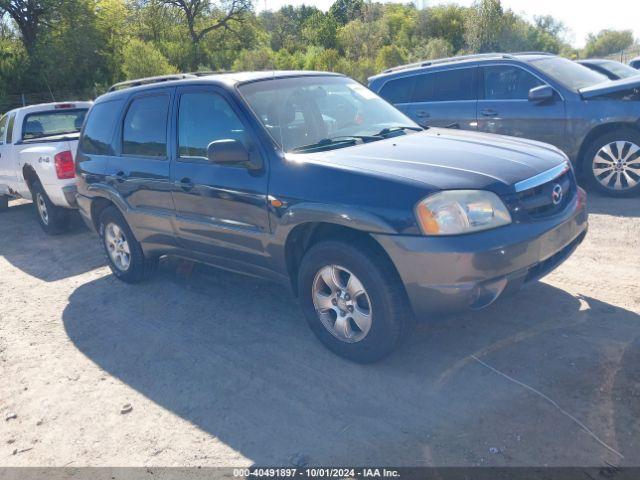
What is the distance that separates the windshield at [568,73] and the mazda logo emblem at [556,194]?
4201 mm

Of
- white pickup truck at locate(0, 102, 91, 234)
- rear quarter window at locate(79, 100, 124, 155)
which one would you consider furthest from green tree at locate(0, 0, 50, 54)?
rear quarter window at locate(79, 100, 124, 155)

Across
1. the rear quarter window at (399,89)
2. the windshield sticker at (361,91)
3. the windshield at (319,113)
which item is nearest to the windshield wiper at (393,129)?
the windshield at (319,113)

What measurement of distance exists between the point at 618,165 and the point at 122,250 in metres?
5.60

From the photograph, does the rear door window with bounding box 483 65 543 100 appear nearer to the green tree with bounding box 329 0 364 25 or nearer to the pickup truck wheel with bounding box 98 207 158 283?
the pickup truck wheel with bounding box 98 207 158 283

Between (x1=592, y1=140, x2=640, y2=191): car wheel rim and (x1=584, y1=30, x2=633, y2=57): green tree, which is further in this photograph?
(x1=584, y1=30, x2=633, y2=57): green tree

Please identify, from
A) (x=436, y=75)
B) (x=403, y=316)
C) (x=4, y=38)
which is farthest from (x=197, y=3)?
(x=403, y=316)

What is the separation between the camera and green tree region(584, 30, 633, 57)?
50.5 m

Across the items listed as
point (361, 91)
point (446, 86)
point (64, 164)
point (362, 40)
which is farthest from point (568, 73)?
point (362, 40)

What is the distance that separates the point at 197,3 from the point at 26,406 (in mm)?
39918

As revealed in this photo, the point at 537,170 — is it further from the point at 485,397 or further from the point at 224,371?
the point at 224,371

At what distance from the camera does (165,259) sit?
6.75 m

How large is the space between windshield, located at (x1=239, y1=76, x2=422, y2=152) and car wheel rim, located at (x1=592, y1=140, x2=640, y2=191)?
3366mm

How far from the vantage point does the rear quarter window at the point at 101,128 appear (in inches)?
229

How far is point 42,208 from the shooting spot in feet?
28.1
